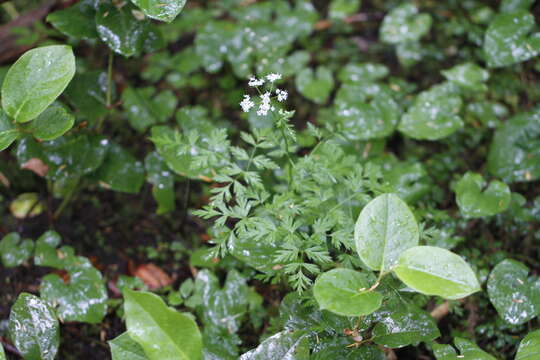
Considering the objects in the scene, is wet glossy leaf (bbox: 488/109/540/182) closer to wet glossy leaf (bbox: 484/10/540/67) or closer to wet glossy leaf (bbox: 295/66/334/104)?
wet glossy leaf (bbox: 484/10/540/67)

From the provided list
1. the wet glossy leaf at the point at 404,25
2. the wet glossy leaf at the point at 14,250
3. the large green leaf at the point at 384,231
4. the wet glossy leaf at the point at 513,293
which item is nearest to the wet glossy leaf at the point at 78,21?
the wet glossy leaf at the point at 14,250

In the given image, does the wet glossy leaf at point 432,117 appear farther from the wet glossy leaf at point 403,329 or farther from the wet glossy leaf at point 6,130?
the wet glossy leaf at point 6,130

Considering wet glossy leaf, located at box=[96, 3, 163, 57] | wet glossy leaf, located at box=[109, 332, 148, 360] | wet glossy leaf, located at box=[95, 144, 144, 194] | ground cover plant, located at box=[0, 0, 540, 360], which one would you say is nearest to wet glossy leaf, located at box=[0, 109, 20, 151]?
ground cover plant, located at box=[0, 0, 540, 360]

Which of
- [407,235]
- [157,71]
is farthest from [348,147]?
[157,71]

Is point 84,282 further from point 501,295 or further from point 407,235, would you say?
point 501,295

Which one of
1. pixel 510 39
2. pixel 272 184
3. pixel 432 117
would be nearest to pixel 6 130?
pixel 272 184

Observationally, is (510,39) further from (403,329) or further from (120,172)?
(120,172)
